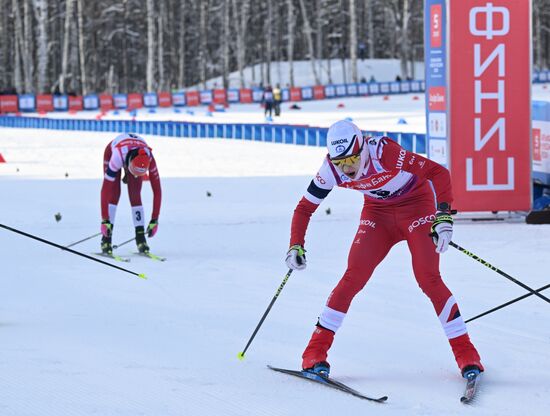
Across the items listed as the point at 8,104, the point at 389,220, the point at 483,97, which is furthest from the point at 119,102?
the point at 389,220

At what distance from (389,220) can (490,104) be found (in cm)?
759

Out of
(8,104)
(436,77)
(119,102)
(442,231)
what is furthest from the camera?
(119,102)

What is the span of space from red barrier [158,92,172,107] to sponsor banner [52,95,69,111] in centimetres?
470

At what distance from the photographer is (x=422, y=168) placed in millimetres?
5867

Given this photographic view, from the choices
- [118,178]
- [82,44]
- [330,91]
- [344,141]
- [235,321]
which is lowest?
[235,321]

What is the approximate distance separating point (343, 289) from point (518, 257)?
5.17 m

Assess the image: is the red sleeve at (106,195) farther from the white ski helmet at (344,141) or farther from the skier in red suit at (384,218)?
the white ski helmet at (344,141)

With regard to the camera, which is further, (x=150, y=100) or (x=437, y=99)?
(x=150, y=100)

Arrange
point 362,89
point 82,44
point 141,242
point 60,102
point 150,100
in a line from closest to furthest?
point 141,242 → point 60,102 → point 150,100 → point 362,89 → point 82,44

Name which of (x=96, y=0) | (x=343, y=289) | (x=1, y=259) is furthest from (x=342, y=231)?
(x=96, y=0)

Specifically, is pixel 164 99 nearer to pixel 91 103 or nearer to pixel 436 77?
pixel 91 103

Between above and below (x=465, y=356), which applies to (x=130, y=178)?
above

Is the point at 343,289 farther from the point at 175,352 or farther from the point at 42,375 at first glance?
the point at 42,375

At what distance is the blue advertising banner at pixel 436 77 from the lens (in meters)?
13.2
